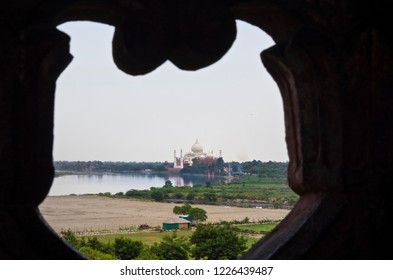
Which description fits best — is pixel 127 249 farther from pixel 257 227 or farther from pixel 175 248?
pixel 257 227

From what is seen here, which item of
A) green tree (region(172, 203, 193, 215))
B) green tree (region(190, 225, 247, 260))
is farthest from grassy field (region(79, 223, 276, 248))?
green tree (region(190, 225, 247, 260))

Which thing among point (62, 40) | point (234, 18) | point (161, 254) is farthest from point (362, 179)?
point (161, 254)

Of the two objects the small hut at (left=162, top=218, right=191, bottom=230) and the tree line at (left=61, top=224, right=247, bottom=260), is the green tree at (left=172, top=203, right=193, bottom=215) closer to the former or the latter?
the small hut at (left=162, top=218, right=191, bottom=230)

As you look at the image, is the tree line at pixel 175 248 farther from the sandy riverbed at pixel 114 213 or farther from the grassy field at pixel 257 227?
the sandy riverbed at pixel 114 213

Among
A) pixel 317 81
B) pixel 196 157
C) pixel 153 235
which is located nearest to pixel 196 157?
pixel 196 157

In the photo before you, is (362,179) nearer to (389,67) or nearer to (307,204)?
(307,204)

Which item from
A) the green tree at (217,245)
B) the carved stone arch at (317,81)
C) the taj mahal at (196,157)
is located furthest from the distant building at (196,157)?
the carved stone arch at (317,81)
